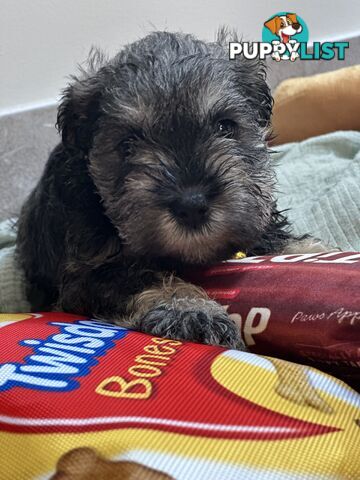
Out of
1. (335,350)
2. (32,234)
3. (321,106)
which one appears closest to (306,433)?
(335,350)

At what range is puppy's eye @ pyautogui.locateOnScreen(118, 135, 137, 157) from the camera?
1585mm

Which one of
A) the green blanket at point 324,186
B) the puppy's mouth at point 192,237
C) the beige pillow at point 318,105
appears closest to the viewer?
the puppy's mouth at point 192,237

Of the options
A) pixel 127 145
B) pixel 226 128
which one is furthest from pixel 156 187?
pixel 226 128

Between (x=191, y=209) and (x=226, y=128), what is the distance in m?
0.41

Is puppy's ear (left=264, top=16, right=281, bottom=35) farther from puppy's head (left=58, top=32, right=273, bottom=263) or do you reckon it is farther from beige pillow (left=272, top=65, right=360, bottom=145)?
puppy's head (left=58, top=32, right=273, bottom=263)

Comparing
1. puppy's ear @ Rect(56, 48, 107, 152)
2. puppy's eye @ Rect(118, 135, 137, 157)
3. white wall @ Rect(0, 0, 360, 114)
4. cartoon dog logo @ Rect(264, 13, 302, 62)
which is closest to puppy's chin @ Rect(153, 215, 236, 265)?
puppy's eye @ Rect(118, 135, 137, 157)

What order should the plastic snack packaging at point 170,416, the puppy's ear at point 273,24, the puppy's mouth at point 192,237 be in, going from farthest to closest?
the puppy's ear at point 273,24
the puppy's mouth at point 192,237
the plastic snack packaging at point 170,416

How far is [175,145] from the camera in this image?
4.90 feet

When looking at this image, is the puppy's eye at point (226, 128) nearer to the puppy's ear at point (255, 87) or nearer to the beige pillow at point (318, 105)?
the puppy's ear at point (255, 87)

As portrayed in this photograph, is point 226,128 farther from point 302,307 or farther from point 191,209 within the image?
point 302,307

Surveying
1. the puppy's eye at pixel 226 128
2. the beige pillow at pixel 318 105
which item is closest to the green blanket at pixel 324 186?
the beige pillow at pixel 318 105

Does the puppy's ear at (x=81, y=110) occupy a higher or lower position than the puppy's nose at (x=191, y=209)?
higher

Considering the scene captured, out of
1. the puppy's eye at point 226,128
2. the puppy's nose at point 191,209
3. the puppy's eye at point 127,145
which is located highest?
the puppy's eye at point 226,128

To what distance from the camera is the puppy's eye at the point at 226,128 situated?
1.61m
